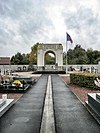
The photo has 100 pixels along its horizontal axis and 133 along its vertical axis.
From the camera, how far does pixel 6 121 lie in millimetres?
6059

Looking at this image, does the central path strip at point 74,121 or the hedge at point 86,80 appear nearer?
the central path strip at point 74,121

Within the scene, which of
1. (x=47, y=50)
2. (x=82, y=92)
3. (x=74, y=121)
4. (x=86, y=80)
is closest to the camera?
(x=74, y=121)

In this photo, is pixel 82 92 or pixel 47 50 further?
pixel 47 50

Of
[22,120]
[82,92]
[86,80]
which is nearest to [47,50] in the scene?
[86,80]

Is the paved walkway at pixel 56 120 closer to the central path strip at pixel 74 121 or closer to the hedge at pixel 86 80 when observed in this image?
the central path strip at pixel 74 121

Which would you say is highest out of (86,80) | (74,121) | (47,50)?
(47,50)

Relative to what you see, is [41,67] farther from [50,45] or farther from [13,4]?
[13,4]

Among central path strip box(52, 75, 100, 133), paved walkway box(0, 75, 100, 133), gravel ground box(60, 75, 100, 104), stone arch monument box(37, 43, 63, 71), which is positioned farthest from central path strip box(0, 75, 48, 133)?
stone arch monument box(37, 43, 63, 71)

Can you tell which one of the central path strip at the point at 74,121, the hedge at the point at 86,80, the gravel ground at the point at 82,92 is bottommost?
the central path strip at the point at 74,121

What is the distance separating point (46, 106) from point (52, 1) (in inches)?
244

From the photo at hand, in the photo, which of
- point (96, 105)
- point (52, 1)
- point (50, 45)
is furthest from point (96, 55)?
point (96, 105)

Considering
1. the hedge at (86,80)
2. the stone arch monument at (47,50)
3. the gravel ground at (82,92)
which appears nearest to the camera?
the gravel ground at (82,92)

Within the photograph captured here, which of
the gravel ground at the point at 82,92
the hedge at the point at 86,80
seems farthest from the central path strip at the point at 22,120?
the hedge at the point at 86,80

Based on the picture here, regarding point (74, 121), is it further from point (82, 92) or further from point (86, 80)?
point (86, 80)
